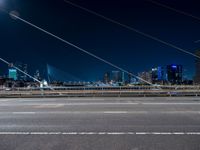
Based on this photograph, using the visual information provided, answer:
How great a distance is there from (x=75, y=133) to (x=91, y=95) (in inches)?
759

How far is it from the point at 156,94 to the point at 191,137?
1998cm

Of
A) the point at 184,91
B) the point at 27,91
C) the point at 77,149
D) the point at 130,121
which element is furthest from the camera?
the point at 27,91

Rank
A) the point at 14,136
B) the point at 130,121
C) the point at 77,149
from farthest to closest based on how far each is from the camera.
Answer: the point at 130,121
the point at 14,136
the point at 77,149

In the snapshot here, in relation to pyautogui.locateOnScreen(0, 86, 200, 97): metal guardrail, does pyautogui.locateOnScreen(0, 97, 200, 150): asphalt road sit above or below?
below

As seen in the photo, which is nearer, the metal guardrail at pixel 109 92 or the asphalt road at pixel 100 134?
the asphalt road at pixel 100 134

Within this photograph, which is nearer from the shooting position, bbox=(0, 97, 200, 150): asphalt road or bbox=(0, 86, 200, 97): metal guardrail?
bbox=(0, 97, 200, 150): asphalt road

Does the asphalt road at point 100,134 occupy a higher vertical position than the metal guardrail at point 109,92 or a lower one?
lower

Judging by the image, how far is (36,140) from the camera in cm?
668

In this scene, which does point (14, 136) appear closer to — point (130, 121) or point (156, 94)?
point (130, 121)

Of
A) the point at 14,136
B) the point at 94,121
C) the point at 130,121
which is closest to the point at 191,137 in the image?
the point at 130,121

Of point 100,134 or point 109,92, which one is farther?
point 109,92

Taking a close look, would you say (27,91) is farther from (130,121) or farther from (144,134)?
(144,134)

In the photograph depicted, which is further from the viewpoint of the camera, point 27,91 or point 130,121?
point 27,91

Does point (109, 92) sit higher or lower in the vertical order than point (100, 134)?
higher
